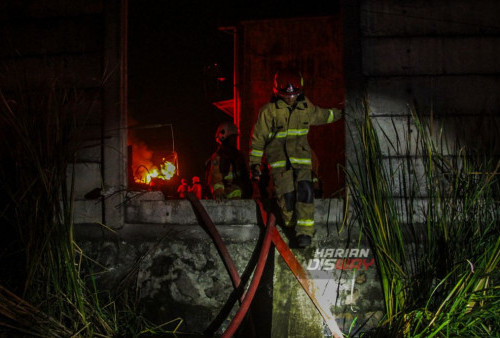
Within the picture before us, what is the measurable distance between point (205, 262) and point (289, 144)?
144 cm

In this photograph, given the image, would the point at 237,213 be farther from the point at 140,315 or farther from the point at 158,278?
the point at 140,315

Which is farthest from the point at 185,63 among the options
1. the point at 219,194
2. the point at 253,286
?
the point at 253,286

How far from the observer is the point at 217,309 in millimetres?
4016

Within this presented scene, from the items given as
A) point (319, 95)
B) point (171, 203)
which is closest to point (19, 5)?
point (171, 203)

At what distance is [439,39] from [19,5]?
14.7 feet

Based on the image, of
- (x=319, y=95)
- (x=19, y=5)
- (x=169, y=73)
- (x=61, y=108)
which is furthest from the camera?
(x=169, y=73)

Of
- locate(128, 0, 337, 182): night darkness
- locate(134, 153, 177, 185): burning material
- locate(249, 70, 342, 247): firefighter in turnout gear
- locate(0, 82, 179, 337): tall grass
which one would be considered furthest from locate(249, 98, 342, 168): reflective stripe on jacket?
locate(134, 153, 177, 185): burning material

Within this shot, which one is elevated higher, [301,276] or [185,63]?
[185,63]

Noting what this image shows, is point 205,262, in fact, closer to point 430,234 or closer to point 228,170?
point 228,170

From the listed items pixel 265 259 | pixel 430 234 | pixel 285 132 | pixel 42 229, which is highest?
pixel 285 132

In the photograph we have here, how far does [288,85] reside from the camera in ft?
12.8

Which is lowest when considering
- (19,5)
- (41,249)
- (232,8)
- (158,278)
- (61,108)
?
(158,278)

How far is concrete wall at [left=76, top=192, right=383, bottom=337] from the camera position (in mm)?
3865

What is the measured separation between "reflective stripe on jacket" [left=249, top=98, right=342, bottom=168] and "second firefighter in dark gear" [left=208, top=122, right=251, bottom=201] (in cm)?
110
